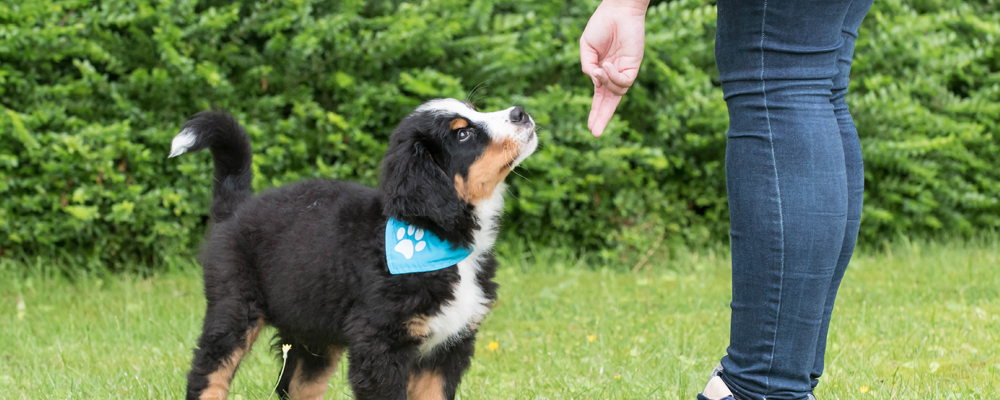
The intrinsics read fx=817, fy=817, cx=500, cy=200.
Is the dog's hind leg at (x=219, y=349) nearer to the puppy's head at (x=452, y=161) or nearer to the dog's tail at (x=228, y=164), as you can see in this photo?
the dog's tail at (x=228, y=164)

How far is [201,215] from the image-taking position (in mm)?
5371

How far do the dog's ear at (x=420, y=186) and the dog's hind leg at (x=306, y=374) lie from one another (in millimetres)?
795

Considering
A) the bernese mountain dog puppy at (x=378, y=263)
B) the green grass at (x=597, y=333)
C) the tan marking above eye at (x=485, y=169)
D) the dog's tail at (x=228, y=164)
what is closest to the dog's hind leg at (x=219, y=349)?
the bernese mountain dog puppy at (x=378, y=263)

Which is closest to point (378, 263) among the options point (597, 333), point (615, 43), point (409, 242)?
Answer: point (409, 242)

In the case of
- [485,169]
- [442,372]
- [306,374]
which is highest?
[485,169]

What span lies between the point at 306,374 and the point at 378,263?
0.80 metres

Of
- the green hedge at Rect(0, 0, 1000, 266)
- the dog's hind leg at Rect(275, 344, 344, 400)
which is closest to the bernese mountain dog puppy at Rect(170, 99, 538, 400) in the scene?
the dog's hind leg at Rect(275, 344, 344, 400)

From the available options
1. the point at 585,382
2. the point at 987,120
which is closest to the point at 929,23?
the point at 987,120

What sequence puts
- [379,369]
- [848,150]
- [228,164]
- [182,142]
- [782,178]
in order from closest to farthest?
[782,178], [848,150], [379,369], [182,142], [228,164]

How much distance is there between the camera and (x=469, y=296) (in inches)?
100

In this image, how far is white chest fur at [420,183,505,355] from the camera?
96.9 inches

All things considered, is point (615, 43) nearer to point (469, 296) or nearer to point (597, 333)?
point (469, 296)

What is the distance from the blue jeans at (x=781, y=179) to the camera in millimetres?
1806

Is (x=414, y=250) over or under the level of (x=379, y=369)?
over
